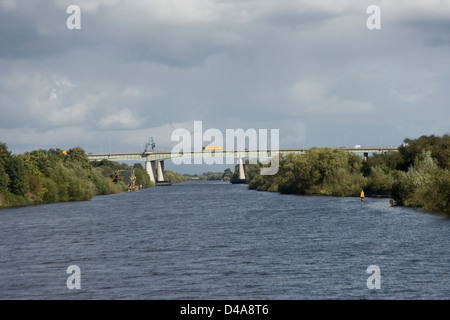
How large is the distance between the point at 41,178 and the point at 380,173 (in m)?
59.2

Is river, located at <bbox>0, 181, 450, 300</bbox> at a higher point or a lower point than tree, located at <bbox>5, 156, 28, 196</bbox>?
lower

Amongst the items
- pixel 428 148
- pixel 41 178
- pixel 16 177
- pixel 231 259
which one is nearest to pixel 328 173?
pixel 428 148

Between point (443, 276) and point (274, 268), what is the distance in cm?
837

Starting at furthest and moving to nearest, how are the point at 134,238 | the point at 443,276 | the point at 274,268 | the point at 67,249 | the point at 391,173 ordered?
the point at 391,173
the point at 134,238
the point at 67,249
the point at 274,268
the point at 443,276

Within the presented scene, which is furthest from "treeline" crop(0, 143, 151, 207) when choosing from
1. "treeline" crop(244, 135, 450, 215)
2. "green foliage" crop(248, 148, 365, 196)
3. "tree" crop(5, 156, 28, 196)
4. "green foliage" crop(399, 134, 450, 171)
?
"green foliage" crop(399, 134, 450, 171)

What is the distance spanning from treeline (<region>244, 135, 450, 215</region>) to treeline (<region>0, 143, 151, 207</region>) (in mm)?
44152

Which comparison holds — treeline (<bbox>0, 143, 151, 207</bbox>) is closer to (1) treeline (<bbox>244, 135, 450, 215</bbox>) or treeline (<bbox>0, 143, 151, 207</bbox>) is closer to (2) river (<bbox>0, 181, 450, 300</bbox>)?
(2) river (<bbox>0, 181, 450, 300</bbox>)

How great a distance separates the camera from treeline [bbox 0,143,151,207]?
93875 millimetres

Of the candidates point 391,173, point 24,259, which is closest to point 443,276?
point 24,259

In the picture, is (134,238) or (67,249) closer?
(67,249)

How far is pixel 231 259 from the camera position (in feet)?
115

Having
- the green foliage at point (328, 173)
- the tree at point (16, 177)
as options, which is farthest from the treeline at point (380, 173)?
the tree at point (16, 177)
